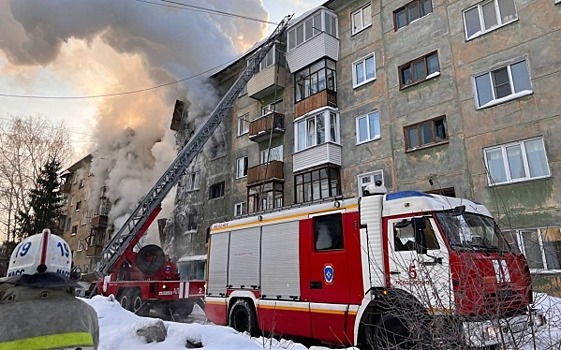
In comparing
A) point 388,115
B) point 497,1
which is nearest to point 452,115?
point 388,115

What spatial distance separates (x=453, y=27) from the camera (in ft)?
47.6

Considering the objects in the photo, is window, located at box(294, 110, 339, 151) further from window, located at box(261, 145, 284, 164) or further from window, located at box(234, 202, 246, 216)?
window, located at box(234, 202, 246, 216)

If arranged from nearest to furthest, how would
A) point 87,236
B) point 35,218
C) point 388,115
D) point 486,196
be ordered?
point 486,196 → point 388,115 → point 35,218 → point 87,236

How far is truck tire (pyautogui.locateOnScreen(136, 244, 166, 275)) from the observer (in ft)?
47.8

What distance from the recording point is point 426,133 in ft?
48.0

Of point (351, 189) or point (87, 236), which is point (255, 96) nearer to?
Result: point (351, 189)

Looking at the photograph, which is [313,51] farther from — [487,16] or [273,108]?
[487,16]

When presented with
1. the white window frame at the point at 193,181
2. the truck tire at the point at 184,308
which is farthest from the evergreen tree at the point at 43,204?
the truck tire at the point at 184,308

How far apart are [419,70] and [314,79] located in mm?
5703

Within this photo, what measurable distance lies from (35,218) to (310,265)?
24351 mm

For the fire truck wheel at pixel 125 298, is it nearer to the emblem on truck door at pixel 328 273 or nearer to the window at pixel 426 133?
the emblem on truck door at pixel 328 273

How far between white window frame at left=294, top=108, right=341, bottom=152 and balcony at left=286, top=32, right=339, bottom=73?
314 centimetres

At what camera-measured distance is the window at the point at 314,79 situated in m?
18.8

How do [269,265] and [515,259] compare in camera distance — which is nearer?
[515,259]
